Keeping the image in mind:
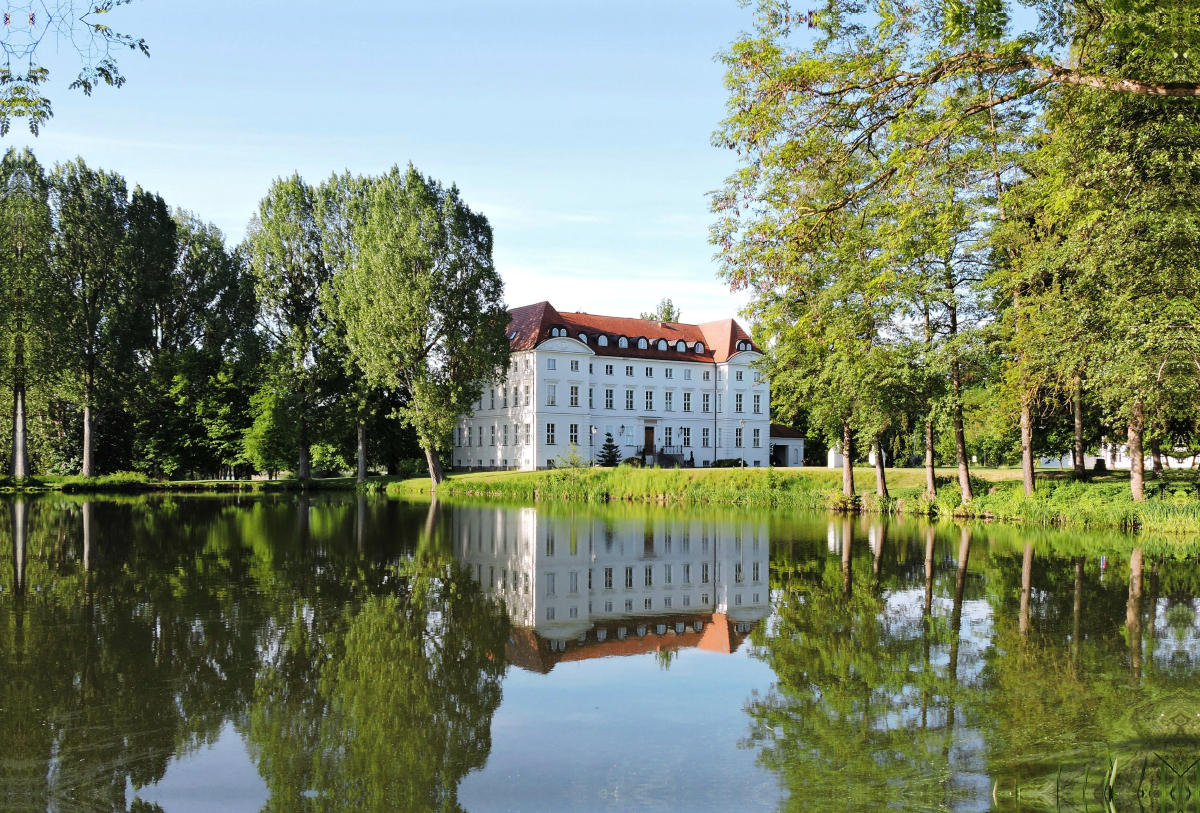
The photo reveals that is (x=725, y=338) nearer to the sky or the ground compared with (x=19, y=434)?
nearer to the sky

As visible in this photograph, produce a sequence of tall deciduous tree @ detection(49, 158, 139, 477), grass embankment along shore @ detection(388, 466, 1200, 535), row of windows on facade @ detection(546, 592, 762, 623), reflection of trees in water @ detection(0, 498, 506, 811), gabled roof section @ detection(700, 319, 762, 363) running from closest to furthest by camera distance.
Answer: reflection of trees in water @ detection(0, 498, 506, 811), row of windows on facade @ detection(546, 592, 762, 623), grass embankment along shore @ detection(388, 466, 1200, 535), tall deciduous tree @ detection(49, 158, 139, 477), gabled roof section @ detection(700, 319, 762, 363)

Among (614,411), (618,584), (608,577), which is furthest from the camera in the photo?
(614,411)

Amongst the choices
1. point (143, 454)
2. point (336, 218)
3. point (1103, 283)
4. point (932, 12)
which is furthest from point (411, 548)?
point (143, 454)

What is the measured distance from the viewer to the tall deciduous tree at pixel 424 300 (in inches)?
1743

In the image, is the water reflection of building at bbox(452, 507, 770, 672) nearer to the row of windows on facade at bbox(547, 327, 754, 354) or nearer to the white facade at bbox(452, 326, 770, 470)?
the white facade at bbox(452, 326, 770, 470)

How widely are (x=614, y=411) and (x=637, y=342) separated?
5716 mm

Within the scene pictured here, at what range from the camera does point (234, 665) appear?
8109 mm

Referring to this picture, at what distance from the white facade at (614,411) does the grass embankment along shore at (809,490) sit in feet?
40.9

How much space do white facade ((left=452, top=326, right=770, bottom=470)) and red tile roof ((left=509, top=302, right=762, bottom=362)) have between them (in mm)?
613

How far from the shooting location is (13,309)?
40312 mm

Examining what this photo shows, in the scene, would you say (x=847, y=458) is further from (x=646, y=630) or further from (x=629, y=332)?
(x=629, y=332)

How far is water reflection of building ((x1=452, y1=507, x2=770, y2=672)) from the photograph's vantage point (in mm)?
9789

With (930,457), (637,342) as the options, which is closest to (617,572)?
(930,457)

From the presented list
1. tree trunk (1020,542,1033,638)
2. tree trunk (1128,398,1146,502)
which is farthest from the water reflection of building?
tree trunk (1128,398,1146,502)
